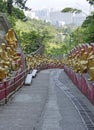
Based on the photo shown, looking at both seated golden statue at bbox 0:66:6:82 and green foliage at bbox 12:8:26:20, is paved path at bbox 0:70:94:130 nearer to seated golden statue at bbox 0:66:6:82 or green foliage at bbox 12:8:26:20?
seated golden statue at bbox 0:66:6:82

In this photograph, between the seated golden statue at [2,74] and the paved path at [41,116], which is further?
the seated golden statue at [2,74]

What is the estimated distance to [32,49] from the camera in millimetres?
71812

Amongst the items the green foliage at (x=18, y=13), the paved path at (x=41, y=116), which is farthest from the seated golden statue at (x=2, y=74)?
the green foliage at (x=18, y=13)

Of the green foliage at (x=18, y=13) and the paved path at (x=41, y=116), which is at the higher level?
the green foliage at (x=18, y=13)

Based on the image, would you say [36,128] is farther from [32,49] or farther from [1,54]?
[32,49]

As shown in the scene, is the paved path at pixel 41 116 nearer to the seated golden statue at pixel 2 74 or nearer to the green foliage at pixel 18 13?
the seated golden statue at pixel 2 74

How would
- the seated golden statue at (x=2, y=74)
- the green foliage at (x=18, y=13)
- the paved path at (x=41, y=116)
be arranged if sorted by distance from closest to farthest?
the paved path at (x=41, y=116)
the seated golden statue at (x=2, y=74)
the green foliage at (x=18, y=13)

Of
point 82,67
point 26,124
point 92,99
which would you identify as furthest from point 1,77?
point 82,67

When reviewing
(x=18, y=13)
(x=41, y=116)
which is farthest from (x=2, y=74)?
(x=18, y=13)

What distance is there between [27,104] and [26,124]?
499 cm

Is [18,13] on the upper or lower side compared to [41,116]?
upper

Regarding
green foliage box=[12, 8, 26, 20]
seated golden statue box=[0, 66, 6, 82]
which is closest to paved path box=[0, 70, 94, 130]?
seated golden statue box=[0, 66, 6, 82]

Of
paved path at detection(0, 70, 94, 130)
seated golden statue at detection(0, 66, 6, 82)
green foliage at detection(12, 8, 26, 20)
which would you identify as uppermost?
green foliage at detection(12, 8, 26, 20)

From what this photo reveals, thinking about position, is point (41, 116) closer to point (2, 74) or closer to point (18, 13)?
point (2, 74)
